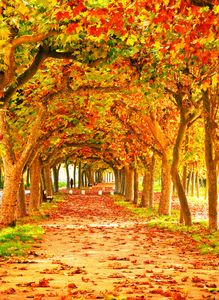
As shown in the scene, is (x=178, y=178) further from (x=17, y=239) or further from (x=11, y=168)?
(x=17, y=239)

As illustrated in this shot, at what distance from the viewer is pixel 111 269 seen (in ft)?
39.2

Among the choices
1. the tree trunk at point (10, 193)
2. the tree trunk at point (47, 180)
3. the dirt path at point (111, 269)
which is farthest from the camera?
the tree trunk at point (47, 180)

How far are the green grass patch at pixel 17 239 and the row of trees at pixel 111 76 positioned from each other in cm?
169

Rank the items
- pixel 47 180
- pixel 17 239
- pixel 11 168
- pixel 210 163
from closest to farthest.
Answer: pixel 17 239, pixel 210 163, pixel 11 168, pixel 47 180

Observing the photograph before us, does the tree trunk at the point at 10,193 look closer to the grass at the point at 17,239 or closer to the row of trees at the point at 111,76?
the row of trees at the point at 111,76

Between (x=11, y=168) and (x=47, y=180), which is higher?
(x=11, y=168)

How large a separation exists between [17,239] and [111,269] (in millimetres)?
6688

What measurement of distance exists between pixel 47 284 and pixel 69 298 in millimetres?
1809

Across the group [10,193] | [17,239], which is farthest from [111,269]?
[10,193]

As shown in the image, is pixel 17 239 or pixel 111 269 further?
pixel 17 239

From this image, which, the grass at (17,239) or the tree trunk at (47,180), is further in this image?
the tree trunk at (47,180)

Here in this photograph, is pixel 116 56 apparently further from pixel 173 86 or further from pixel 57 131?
pixel 57 131

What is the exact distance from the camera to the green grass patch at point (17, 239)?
15020 mm

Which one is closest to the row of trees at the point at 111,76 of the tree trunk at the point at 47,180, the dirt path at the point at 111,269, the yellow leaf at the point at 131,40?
the yellow leaf at the point at 131,40
